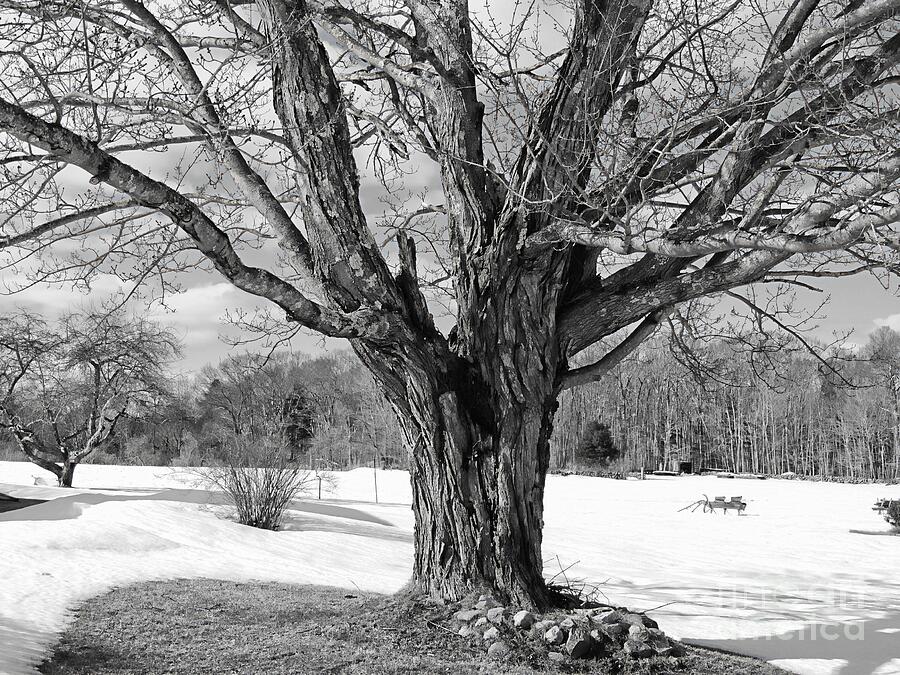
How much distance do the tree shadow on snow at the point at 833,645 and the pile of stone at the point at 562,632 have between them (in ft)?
6.40

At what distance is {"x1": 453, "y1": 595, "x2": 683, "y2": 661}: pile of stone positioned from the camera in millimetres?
4930

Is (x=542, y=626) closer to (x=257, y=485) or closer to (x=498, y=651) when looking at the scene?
(x=498, y=651)

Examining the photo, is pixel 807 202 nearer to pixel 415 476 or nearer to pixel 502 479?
pixel 502 479

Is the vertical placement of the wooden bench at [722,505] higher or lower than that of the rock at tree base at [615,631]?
lower

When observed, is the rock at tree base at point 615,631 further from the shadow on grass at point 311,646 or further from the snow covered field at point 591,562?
the snow covered field at point 591,562

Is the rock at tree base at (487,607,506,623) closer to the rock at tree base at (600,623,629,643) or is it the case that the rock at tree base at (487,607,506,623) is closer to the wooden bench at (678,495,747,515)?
the rock at tree base at (600,623,629,643)

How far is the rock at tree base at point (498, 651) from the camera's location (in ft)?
15.7

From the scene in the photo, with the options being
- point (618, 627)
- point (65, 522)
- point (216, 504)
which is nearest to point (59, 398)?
point (216, 504)

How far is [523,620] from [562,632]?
0.96 ft

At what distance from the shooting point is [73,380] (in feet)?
62.9

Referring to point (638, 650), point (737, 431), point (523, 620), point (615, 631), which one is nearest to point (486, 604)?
point (523, 620)

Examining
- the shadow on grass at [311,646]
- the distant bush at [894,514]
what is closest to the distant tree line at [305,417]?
the distant bush at [894,514]

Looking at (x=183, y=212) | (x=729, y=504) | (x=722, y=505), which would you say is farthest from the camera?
(x=722, y=505)

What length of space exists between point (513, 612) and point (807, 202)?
11.5 ft
